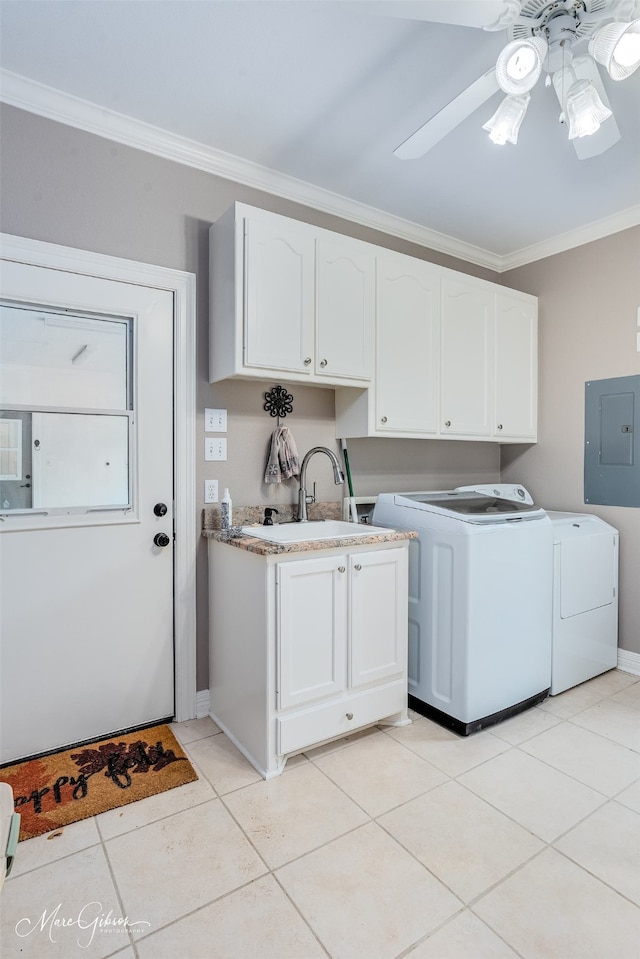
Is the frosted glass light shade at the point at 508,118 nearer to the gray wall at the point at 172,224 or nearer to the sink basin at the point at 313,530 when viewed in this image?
the gray wall at the point at 172,224

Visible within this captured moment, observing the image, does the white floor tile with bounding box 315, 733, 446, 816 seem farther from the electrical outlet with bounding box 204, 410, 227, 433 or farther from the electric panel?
the electric panel

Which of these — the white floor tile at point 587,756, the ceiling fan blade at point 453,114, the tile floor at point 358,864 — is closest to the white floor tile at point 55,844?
the tile floor at point 358,864

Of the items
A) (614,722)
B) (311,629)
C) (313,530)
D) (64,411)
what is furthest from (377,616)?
(64,411)

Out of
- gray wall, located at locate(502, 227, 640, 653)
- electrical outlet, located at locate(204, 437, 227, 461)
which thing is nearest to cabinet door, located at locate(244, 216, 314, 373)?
electrical outlet, located at locate(204, 437, 227, 461)

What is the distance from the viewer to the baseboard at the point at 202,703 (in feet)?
7.97

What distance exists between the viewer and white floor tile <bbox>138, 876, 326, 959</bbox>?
1.26m

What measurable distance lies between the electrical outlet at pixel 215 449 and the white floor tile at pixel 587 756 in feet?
6.03

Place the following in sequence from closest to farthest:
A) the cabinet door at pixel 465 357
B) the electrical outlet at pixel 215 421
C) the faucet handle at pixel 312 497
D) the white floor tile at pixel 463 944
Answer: the white floor tile at pixel 463 944
the electrical outlet at pixel 215 421
the faucet handle at pixel 312 497
the cabinet door at pixel 465 357

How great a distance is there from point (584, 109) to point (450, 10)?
520 millimetres

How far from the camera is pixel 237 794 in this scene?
1856 millimetres

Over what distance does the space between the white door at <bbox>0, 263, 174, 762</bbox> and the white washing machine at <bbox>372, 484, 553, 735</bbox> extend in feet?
3.79

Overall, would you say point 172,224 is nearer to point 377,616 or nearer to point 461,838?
point 377,616

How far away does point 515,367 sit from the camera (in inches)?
128

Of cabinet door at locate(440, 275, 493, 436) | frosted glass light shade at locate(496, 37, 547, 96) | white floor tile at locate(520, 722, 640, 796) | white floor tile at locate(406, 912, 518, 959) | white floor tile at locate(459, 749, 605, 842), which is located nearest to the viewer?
white floor tile at locate(406, 912, 518, 959)
